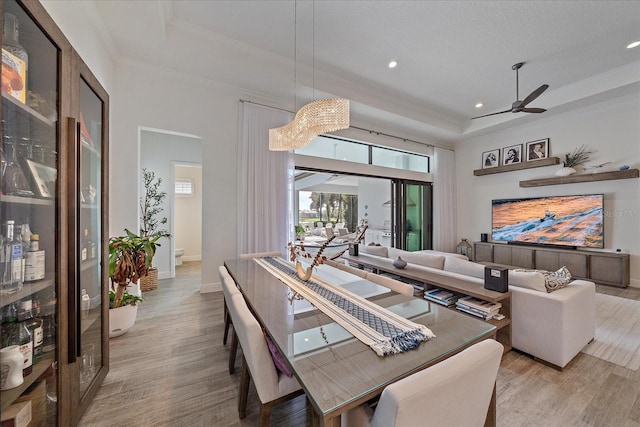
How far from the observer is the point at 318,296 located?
1533mm

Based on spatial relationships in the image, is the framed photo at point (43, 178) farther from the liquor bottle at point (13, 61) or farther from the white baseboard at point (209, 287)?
the white baseboard at point (209, 287)

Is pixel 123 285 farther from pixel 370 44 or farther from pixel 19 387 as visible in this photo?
pixel 370 44

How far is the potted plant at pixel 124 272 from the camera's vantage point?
2.33 m

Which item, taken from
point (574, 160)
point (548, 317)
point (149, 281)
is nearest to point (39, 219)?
point (149, 281)

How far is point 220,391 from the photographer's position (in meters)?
1.67

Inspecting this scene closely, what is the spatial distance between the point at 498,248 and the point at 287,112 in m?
5.33

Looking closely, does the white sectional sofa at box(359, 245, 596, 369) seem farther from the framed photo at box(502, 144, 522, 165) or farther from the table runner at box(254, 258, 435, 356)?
the framed photo at box(502, 144, 522, 165)

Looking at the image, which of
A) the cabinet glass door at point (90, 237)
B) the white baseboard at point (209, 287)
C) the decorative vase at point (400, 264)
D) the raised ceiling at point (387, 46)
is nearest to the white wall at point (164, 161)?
the white baseboard at point (209, 287)

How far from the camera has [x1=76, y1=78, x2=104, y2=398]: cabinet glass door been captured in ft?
4.85

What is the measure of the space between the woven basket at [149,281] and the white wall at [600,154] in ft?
23.4

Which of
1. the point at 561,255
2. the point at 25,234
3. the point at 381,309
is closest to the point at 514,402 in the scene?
the point at 381,309

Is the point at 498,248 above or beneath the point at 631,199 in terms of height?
beneath

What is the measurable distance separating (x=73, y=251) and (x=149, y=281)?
126 inches

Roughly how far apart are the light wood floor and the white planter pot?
0.08m
